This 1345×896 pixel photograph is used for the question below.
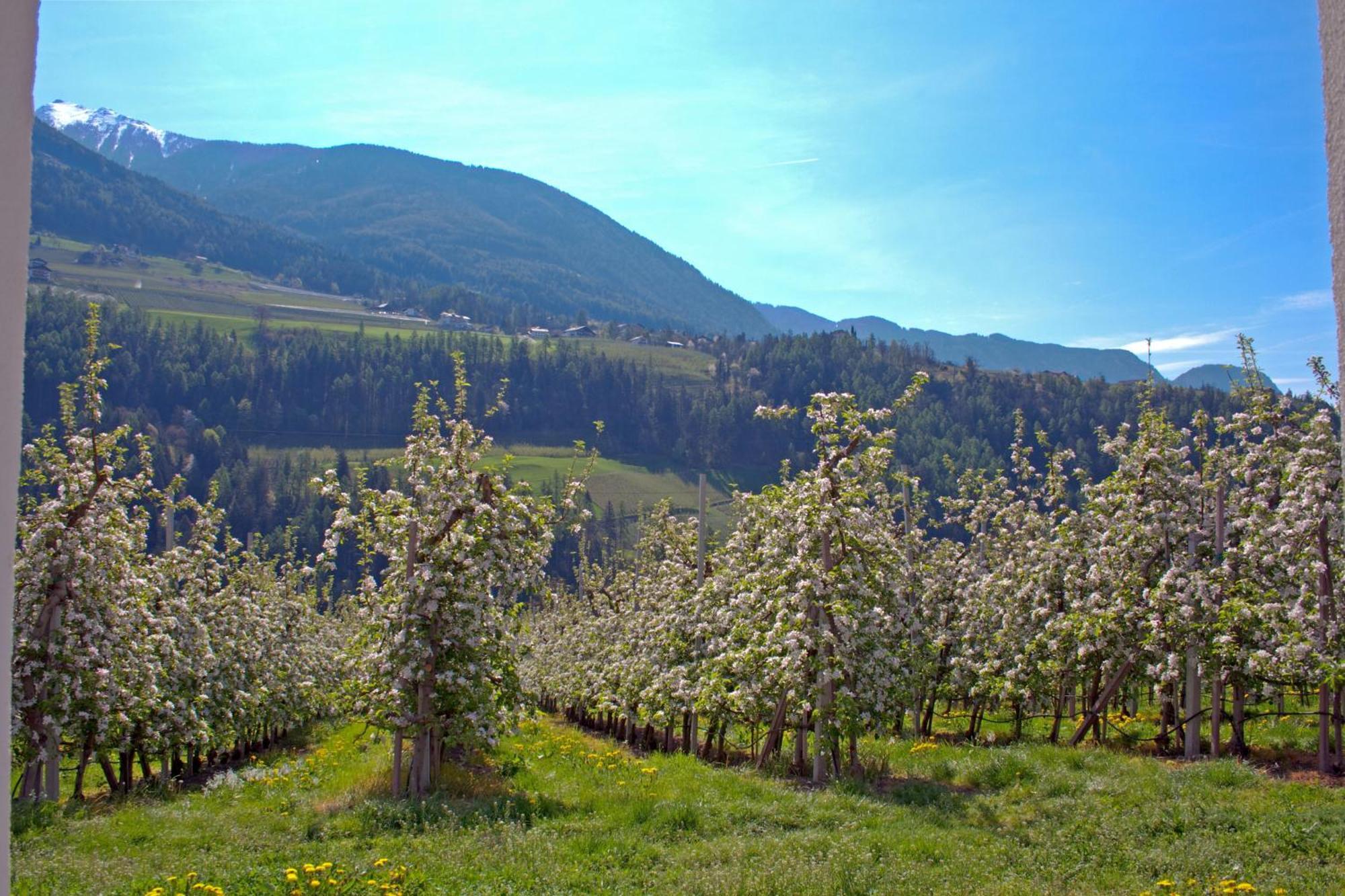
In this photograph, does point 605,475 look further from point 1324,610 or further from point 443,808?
point 1324,610

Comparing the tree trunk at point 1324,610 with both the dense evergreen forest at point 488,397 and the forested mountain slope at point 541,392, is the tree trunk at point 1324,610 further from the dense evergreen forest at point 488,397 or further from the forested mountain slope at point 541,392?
the forested mountain slope at point 541,392

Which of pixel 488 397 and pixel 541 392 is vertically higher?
pixel 541 392

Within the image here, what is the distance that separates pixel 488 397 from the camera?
17675 centimetres

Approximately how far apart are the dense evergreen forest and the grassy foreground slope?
107463 millimetres

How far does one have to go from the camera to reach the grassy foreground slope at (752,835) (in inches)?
326


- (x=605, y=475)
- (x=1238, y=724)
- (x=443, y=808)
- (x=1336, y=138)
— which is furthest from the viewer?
(x=605, y=475)

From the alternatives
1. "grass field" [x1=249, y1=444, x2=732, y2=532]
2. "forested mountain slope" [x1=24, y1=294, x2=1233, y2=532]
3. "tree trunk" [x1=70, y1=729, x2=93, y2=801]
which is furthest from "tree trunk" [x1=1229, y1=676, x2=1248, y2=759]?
"forested mountain slope" [x1=24, y1=294, x2=1233, y2=532]

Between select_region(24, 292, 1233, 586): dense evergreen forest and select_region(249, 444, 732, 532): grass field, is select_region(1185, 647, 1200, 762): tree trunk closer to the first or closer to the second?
select_region(24, 292, 1233, 586): dense evergreen forest

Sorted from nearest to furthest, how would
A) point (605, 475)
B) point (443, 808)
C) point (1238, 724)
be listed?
1. point (443, 808)
2. point (1238, 724)
3. point (605, 475)

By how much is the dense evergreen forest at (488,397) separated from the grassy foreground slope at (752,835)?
107m

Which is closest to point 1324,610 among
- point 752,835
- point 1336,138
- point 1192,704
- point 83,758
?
point 1192,704

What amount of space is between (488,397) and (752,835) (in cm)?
17071

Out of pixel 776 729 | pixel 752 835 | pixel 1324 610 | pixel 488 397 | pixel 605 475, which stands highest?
pixel 1324 610

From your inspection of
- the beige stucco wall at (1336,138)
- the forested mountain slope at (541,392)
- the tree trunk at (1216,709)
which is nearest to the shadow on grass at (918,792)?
the tree trunk at (1216,709)
